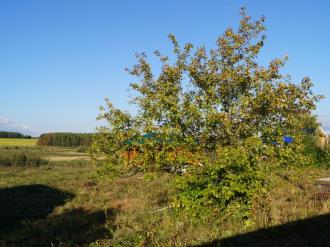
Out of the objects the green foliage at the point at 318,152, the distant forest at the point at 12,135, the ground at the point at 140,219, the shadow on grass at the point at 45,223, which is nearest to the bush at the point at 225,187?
the ground at the point at 140,219

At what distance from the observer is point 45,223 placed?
12.5 m

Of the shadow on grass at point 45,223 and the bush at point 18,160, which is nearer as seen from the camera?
the shadow on grass at point 45,223

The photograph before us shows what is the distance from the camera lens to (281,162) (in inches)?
418

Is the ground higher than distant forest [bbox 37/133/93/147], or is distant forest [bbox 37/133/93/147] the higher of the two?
distant forest [bbox 37/133/93/147]

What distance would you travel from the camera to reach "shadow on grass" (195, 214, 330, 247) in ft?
23.2

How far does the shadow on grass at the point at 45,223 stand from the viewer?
408 inches

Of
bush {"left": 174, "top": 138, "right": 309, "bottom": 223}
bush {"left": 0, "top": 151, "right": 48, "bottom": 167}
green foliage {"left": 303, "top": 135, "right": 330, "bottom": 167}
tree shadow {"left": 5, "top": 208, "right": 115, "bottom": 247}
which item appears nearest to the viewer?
bush {"left": 174, "top": 138, "right": 309, "bottom": 223}

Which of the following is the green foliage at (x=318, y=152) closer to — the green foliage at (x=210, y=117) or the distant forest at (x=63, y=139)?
the green foliage at (x=210, y=117)

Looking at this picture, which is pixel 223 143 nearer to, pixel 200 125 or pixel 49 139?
pixel 200 125

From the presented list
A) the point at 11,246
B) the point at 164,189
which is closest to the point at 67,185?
the point at 164,189

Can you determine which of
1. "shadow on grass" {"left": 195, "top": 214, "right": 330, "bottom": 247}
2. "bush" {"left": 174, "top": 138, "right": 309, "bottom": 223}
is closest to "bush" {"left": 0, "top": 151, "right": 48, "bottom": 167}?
"bush" {"left": 174, "top": 138, "right": 309, "bottom": 223}

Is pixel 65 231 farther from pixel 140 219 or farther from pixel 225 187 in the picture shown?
pixel 225 187

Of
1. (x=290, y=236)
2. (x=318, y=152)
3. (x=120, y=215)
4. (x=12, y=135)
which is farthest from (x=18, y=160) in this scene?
(x=12, y=135)

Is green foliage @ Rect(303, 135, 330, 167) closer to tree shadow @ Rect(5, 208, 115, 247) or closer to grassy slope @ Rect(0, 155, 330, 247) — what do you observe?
grassy slope @ Rect(0, 155, 330, 247)
